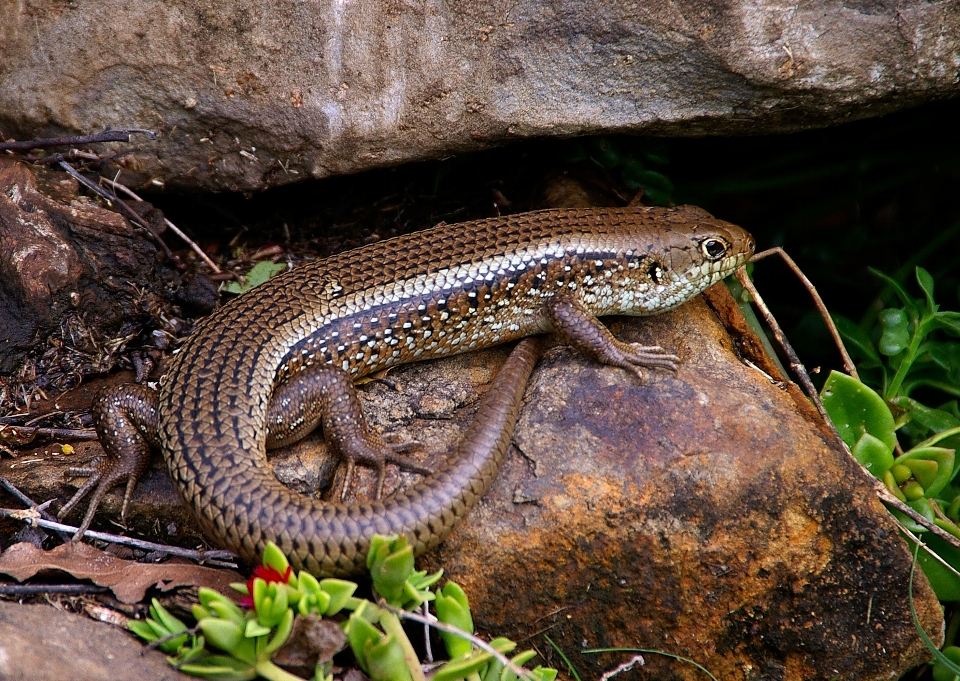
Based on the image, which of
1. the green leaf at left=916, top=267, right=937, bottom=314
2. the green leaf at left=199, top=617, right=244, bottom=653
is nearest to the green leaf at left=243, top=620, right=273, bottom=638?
the green leaf at left=199, top=617, right=244, bottom=653

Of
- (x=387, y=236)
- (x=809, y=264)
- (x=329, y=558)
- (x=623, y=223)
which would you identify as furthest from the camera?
(x=809, y=264)

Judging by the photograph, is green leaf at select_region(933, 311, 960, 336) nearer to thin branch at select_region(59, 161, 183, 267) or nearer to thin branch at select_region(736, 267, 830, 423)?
thin branch at select_region(736, 267, 830, 423)

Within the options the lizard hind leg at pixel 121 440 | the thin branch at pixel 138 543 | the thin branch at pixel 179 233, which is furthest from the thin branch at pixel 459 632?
the thin branch at pixel 179 233

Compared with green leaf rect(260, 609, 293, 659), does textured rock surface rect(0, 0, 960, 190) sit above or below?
above

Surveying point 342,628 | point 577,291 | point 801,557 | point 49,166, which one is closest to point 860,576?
point 801,557

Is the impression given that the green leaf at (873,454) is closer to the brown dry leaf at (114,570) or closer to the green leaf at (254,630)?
the green leaf at (254,630)

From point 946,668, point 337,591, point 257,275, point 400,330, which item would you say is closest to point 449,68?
point 400,330

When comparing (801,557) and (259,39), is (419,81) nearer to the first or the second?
(259,39)
